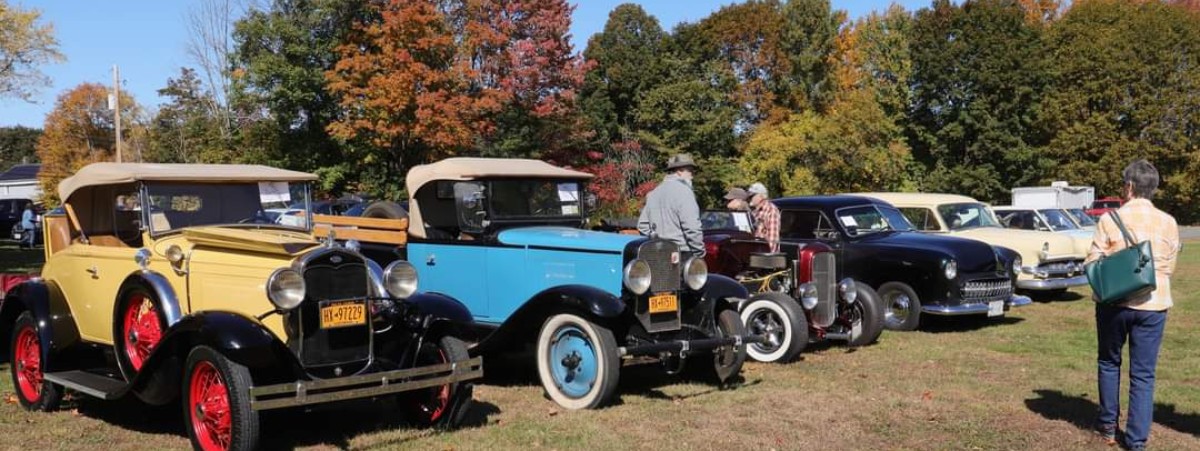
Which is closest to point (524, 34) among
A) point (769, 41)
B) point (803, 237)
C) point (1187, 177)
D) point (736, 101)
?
point (736, 101)

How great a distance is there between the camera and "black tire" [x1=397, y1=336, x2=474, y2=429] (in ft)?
19.4

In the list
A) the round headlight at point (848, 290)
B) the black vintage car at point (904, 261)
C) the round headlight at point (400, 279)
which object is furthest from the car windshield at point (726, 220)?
the round headlight at point (400, 279)

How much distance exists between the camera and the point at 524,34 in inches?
1116

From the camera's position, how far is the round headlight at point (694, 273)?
725 centimetres

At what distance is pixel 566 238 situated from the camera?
7594 mm

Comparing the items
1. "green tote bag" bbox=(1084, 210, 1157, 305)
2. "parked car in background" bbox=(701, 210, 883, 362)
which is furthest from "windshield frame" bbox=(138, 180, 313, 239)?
"green tote bag" bbox=(1084, 210, 1157, 305)

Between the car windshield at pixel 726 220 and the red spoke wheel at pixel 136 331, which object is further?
the car windshield at pixel 726 220

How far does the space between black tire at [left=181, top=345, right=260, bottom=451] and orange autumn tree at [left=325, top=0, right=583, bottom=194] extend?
64.2ft

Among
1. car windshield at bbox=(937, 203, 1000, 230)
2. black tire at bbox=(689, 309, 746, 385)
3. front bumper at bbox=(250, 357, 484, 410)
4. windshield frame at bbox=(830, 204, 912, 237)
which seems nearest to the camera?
front bumper at bbox=(250, 357, 484, 410)

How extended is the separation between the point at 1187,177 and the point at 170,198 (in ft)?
145

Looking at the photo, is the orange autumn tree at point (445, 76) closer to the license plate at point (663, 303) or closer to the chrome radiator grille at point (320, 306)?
the license plate at point (663, 303)

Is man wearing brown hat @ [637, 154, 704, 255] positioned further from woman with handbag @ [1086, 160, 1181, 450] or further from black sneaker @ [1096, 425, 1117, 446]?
black sneaker @ [1096, 425, 1117, 446]

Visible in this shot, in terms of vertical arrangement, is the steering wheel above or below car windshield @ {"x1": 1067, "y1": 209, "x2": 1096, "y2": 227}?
above

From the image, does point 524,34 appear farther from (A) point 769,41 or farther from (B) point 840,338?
(B) point 840,338
